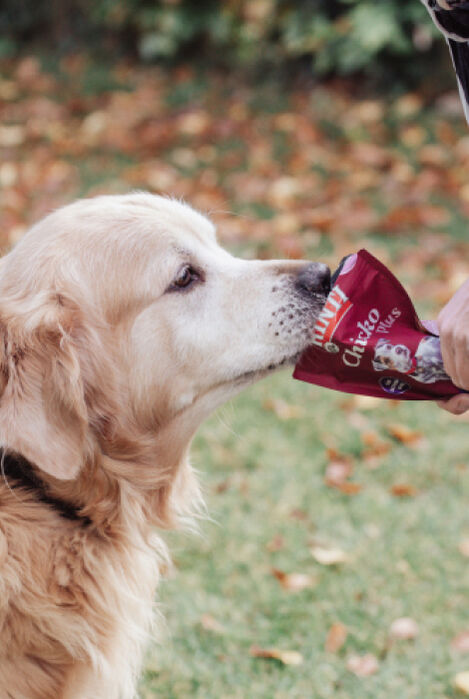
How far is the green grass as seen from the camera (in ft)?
10.3

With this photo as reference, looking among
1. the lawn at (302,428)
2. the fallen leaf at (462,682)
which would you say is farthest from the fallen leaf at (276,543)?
the fallen leaf at (462,682)

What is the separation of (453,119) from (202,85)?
296 centimetres

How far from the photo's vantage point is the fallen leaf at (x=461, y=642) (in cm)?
324

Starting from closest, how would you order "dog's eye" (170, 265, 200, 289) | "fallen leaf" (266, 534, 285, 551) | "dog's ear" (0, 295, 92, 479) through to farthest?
"dog's ear" (0, 295, 92, 479) → "dog's eye" (170, 265, 200, 289) → "fallen leaf" (266, 534, 285, 551)

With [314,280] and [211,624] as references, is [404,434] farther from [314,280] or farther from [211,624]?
[314,280]

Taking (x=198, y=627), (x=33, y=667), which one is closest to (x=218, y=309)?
(x=33, y=667)

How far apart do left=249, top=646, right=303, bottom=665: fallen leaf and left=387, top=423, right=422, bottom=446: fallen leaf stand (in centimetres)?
168

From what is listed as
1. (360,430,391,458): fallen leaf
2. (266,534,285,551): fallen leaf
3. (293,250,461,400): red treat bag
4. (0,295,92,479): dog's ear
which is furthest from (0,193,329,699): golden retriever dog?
(360,430,391,458): fallen leaf

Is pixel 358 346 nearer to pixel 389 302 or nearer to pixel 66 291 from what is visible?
pixel 389 302

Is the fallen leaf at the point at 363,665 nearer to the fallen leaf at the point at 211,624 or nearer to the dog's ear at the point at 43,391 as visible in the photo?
the fallen leaf at the point at 211,624

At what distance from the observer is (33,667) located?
236 centimetres

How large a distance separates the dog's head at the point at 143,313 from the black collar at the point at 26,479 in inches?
7.4

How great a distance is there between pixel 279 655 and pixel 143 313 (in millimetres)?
1493

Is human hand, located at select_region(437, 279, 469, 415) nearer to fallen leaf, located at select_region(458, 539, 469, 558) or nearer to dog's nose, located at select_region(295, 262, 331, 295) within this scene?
dog's nose, located at select_region(295, 262, 331, 295)
